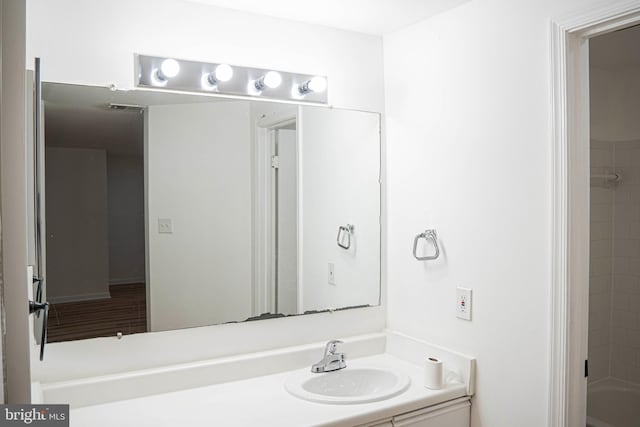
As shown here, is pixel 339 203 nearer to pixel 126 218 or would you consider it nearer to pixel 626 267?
pixel 126 218

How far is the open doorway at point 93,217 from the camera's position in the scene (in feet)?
5.60

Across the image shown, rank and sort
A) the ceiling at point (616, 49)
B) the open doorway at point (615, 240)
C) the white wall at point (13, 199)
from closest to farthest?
1. the white wall at point (13, 199)
2. the ceiling at point (616, 49)
3. the open doorway at point (615, 240)

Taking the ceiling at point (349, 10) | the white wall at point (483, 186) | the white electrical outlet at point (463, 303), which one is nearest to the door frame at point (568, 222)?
the white wall at point (483, 186)

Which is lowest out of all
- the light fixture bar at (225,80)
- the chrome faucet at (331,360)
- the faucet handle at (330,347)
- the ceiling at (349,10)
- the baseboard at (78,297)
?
the chrome faucet at (331,360)

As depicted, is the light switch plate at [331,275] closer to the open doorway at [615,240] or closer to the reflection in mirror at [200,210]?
the reflection in mirror at [200,210]

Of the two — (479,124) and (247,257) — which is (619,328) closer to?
(479,124)

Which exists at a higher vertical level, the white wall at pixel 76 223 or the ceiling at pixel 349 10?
the ceiling at pixel 349 10

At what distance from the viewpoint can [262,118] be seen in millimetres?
2115

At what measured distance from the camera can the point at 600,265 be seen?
291 centimetres

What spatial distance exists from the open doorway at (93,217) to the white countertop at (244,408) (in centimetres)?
28

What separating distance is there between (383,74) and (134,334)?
1.62 m

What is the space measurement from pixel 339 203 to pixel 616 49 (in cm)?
171

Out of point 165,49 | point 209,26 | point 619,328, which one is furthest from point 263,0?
point 619,328

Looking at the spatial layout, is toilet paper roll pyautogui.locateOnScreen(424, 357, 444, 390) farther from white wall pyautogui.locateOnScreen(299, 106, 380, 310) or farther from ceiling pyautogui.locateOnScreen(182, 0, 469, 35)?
ceiling pyautogui.locateOnScreen(182, 0, 469, 35)
